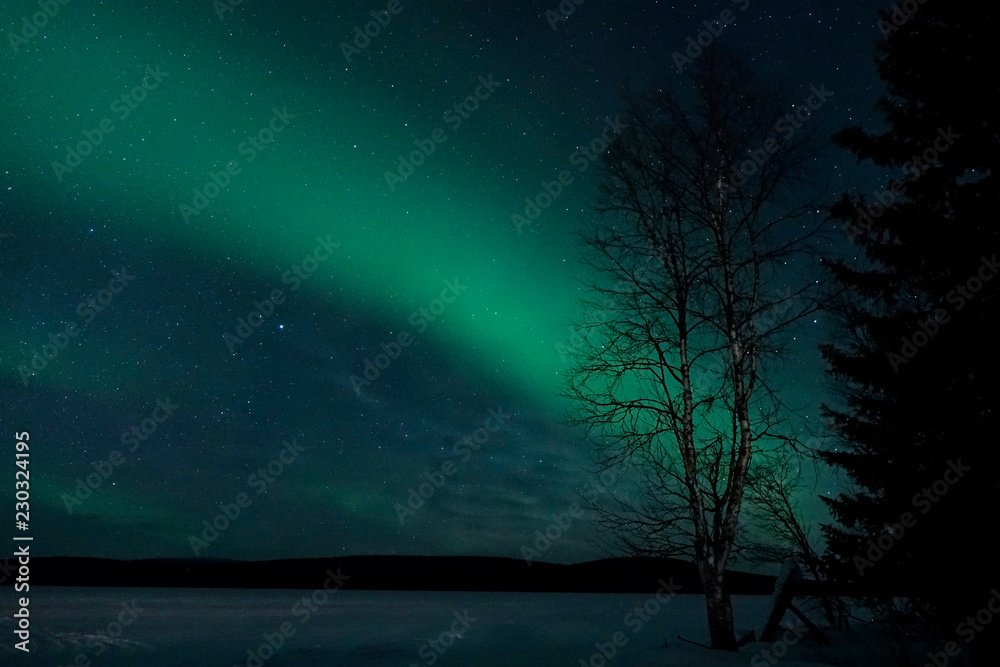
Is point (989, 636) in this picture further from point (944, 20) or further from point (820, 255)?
point (944, 20)

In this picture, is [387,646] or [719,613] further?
[387,646]

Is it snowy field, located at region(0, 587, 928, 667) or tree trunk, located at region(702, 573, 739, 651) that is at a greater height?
tree trunk, located at region(702, 573, 739, 651)

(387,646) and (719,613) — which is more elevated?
(719,613)

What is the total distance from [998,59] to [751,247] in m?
4.17

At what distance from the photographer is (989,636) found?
739cm

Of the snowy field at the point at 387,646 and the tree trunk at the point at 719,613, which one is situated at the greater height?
the tree trunk at the point at 719,613

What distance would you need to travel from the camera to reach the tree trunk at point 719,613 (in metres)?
10.0

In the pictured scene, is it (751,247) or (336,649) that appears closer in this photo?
(751,247)

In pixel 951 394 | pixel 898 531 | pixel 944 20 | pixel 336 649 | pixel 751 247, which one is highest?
pixel 944 20

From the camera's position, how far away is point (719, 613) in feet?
33.1

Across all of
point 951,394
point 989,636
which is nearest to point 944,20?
point 951,394

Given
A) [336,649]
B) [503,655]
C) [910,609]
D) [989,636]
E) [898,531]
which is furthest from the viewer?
[336,649]

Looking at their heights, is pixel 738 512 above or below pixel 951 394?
below

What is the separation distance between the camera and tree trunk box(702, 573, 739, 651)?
10000 millimetres
